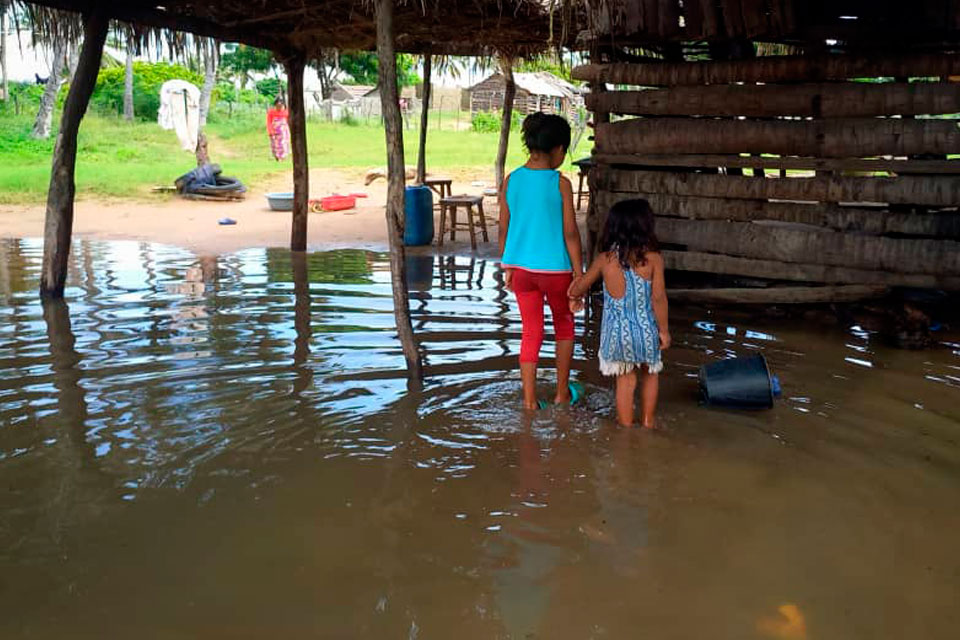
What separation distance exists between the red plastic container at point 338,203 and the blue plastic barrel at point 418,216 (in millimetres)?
4418

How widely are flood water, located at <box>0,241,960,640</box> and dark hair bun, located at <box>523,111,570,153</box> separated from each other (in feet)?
4.89

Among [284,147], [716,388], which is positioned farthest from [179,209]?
[716,388]

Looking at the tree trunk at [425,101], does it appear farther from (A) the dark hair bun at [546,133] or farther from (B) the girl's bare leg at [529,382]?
(B) the girl's bare leg at [529,382]

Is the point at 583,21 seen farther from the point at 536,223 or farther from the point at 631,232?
the point at 631,232

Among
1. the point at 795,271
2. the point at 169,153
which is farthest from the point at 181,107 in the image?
the point at 795,271

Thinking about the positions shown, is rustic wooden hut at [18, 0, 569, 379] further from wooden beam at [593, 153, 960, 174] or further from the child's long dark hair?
the child's long dark hair

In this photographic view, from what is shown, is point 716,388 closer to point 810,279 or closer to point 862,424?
point 862,424

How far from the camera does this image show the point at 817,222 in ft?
23.7

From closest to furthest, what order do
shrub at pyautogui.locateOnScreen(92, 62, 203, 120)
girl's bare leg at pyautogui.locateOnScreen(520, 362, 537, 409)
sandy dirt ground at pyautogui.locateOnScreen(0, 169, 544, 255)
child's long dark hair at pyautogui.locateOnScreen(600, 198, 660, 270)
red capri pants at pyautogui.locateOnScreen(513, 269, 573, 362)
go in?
child's long dark hair at pyautogui.locateOnScreen(600, 198, 660, 270) < red capri pants at pyautogui.locateOnScreen(513, 269, 573, 362) < girl's bare leg at pyautogui.locateOnScreen(520, 362, 537, 409) < sandy dirt ground at pyautogui.locateOnScreen(0, 169, 544, 255) < shrub at pyautogui.locateOnScreen(92, 62, 203, 120)

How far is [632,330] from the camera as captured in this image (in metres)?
4.53

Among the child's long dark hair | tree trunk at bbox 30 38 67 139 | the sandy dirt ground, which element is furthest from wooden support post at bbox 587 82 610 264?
tree trunk at bbox 30 38 67 139

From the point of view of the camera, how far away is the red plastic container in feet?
52.9

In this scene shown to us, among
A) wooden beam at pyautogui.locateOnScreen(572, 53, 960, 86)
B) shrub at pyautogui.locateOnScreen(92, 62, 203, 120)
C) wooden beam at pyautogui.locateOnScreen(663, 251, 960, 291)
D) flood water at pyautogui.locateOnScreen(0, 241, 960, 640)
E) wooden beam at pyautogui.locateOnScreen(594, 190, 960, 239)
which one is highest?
shrub at pyautogui.locateOnScreen(92, 62, 203, 120)

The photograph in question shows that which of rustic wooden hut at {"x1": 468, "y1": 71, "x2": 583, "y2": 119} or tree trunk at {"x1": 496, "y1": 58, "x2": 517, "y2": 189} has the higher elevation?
rustic wooden hut at {"x1": 468, "y1": 71, "x2": 583, "y2": 119}
